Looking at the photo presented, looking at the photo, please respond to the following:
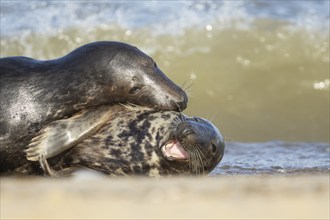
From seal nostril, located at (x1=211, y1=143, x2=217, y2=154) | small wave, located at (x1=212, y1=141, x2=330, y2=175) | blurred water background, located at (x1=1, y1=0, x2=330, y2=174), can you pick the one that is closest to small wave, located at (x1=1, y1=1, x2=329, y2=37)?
blurred water background, located at (x1=1, y1=0, x2=330, y2=174)

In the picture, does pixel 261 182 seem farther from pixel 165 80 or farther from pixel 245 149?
pixel 245 149

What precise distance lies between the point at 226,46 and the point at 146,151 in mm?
5991

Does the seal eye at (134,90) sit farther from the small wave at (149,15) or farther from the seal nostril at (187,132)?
the small wave at (149,15)

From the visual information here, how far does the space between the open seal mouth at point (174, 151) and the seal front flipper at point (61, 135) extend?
1.39ft

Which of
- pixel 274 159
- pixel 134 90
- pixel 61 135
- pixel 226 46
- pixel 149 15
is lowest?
pixel 274 159

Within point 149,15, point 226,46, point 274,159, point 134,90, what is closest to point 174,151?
point 134,90

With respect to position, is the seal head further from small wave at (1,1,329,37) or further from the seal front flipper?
small wave at (1,1,329,37)

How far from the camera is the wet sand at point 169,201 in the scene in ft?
9.07

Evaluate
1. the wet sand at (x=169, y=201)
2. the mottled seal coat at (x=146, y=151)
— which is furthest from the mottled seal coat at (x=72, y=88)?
the wet sand at (x=169, y=201)

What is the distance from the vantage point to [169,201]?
114 inches

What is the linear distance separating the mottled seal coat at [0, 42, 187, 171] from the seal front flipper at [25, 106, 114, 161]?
0.03 m

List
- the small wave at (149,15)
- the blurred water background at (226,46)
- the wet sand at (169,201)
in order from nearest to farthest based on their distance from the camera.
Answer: the wet sand at (169,201) < the blurred water background at (226,46) < the small wave at (149,15)

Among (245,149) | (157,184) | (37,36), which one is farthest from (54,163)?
(37,36)

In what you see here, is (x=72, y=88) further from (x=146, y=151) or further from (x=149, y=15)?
(x=149, y=15)
